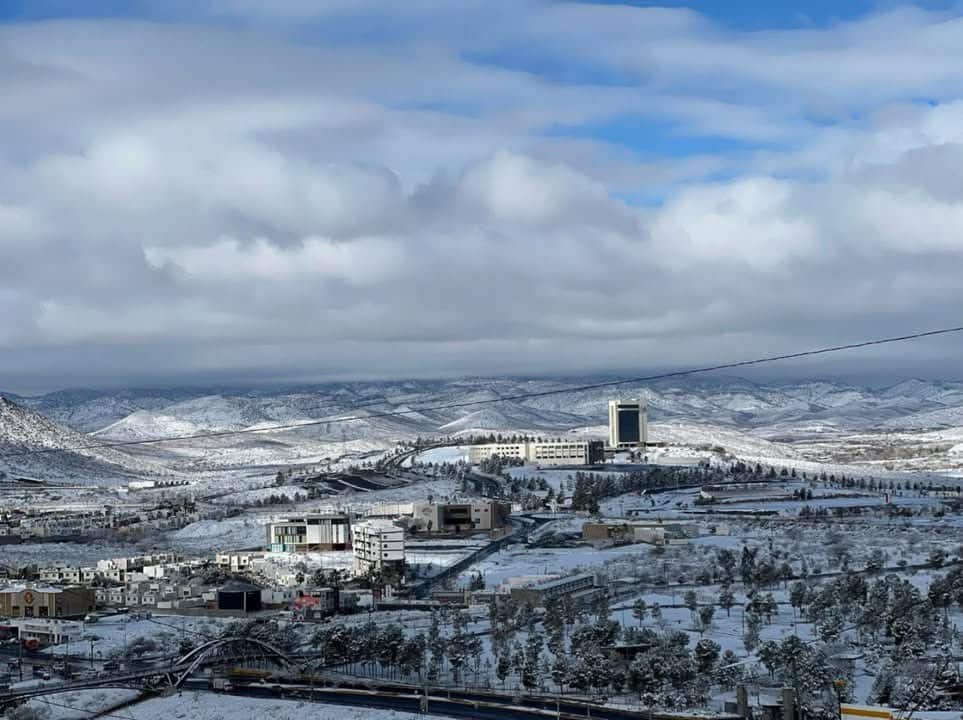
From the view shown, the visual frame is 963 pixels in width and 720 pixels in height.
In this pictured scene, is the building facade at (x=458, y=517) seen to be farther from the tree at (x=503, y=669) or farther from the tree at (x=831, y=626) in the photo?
the tree at (x=503, y=669)

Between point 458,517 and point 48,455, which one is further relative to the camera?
point 48,455

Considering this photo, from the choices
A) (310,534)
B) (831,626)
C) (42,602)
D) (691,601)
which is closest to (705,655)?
(831,626)

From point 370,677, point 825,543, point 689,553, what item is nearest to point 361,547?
point 689,553


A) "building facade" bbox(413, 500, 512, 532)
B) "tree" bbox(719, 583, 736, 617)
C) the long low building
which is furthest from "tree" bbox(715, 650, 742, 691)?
the long low building

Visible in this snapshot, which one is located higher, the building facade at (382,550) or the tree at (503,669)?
the building facade at (382,550)

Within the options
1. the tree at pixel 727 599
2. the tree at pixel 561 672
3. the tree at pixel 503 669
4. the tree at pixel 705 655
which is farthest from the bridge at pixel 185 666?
the tree at pixel 727 599

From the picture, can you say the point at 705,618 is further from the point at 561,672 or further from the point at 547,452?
the point at 547,452
